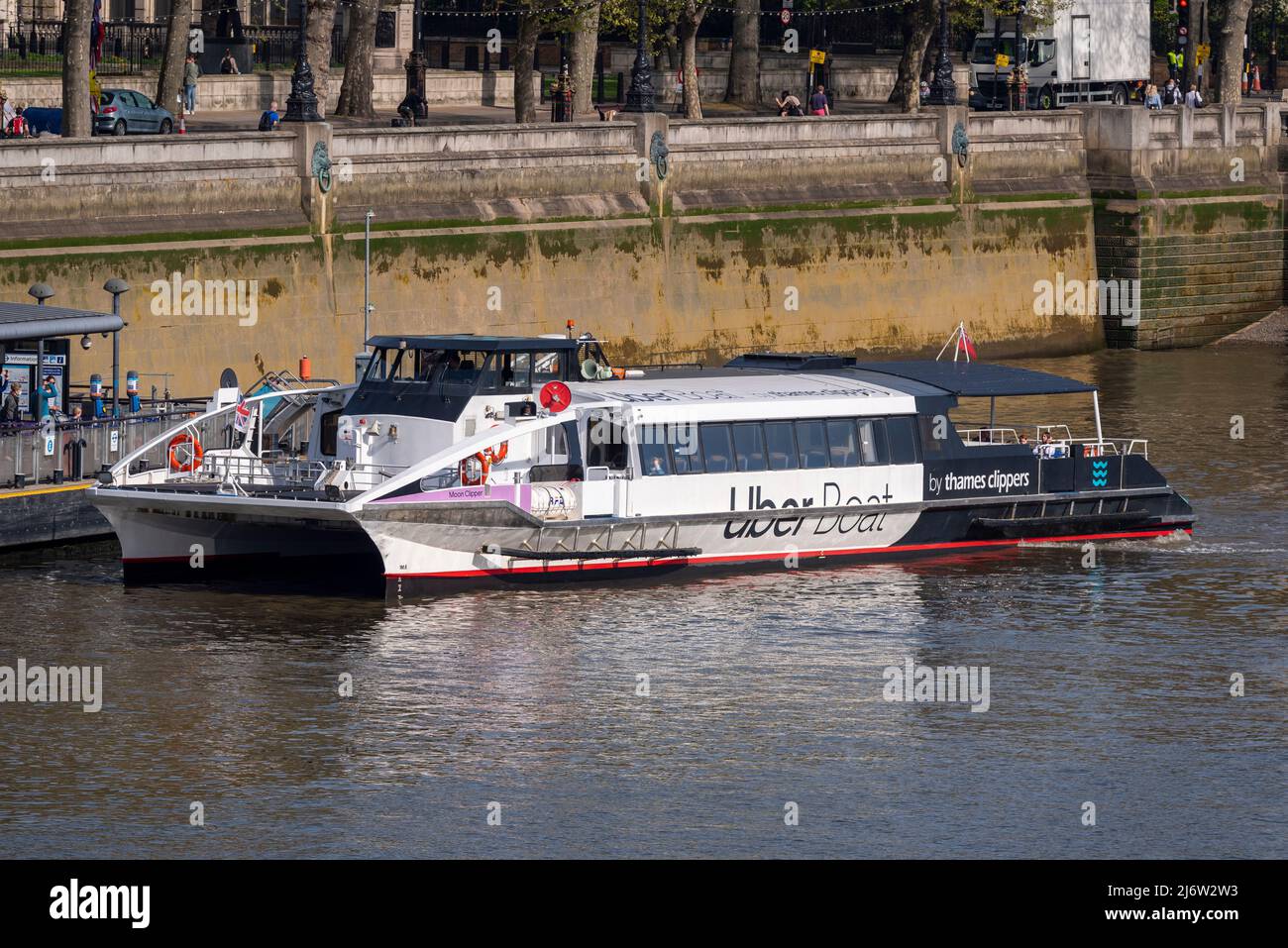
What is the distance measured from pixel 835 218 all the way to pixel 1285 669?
31.7 metres

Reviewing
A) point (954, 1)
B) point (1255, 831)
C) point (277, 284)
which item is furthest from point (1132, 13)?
point (1255, 831)

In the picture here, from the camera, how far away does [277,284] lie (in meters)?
53.4

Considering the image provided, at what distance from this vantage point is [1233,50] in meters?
80.8

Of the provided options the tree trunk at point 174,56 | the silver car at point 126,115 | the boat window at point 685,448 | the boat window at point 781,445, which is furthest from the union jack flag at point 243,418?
the tree trunk at point 174,56

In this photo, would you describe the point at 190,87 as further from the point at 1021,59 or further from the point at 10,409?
the point at 10,409

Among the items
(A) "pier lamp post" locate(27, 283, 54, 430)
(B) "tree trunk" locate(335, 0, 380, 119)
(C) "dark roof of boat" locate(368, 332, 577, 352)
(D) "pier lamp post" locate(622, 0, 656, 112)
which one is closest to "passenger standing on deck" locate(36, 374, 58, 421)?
(A) "pier lamp post" locate(27, 283, 54, 430)

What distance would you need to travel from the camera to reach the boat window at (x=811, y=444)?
39.9m

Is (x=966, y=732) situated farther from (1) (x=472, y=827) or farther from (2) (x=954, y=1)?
(2) (x=954, y=1)

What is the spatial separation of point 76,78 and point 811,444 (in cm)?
2381

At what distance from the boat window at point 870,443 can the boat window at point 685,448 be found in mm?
2904

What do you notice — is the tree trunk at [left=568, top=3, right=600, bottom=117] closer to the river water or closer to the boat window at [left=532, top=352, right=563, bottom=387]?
the boat window at [left=532, top=352, right=563, bottom=387]

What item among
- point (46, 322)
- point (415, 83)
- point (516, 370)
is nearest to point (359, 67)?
point (415, 83)

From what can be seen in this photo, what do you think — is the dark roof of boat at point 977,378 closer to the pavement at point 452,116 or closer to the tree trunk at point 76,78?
the tree trunk at point 76,78

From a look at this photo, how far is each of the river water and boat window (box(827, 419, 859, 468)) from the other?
177cm
